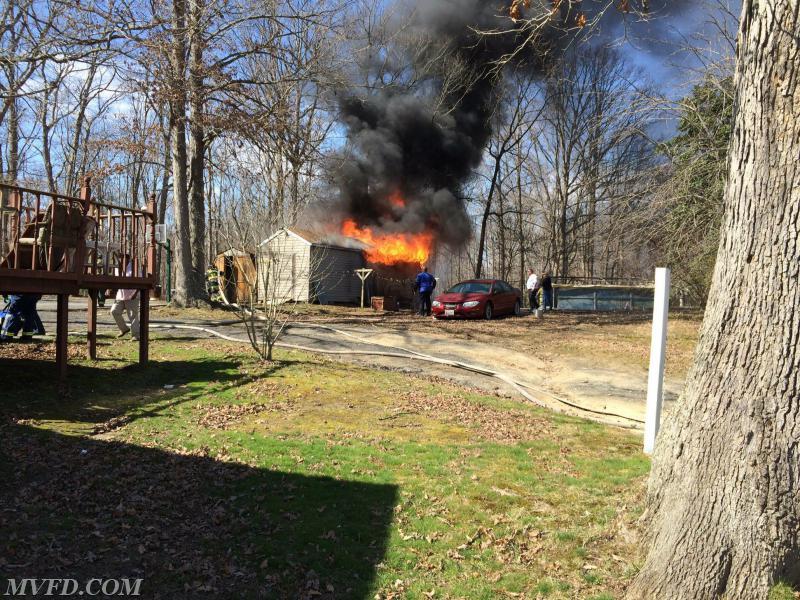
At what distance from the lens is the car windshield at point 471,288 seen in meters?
18.8

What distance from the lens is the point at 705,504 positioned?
3.03m

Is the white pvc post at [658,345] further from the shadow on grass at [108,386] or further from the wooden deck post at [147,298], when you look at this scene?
the wooden deck post at [147,298]

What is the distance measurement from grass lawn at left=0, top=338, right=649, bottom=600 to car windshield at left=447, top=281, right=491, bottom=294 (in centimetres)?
1095

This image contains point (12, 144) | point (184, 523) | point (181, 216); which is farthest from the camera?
point (12, 144)

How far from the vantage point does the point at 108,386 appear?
7.86 meters

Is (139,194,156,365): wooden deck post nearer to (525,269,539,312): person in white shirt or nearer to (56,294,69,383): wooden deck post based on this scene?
(56,294,69,383): wooden deck post

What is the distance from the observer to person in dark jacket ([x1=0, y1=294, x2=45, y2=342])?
10016mm

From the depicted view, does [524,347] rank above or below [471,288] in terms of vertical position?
below

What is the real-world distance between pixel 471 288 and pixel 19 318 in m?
13.1

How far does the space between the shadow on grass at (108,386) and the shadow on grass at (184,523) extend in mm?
1086

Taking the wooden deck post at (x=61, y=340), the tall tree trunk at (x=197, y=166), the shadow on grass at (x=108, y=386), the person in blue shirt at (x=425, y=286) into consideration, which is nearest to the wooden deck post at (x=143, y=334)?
the shadow on grass at (x=108, y=386)

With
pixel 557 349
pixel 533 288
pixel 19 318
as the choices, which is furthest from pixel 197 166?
pixel 533 288

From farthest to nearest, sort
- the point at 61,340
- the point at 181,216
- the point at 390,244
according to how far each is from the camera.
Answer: the point at 390,244 → the point at 181,216 → the point at 61,340

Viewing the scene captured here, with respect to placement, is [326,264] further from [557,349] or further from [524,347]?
[557,349]
